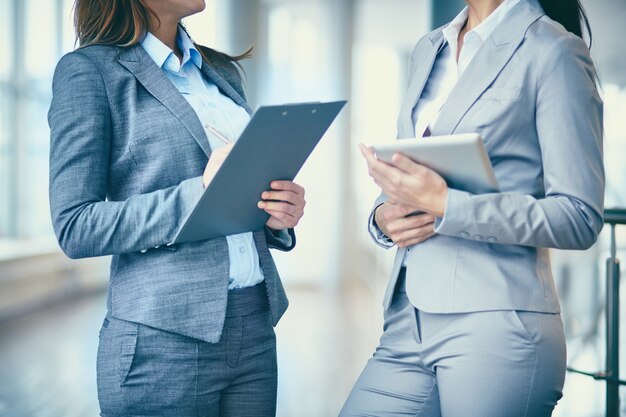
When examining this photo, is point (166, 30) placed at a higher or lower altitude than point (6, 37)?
lower

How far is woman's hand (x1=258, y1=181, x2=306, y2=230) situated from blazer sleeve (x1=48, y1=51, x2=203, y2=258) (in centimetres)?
14

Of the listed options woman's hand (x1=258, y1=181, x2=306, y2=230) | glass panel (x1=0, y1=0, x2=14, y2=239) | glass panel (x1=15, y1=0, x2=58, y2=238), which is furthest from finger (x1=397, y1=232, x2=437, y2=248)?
glass panel (x1=15, y1=0, x2=58, y2=238)

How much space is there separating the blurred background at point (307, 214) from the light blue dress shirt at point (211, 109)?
2.34m

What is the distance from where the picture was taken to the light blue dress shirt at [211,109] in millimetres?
1434

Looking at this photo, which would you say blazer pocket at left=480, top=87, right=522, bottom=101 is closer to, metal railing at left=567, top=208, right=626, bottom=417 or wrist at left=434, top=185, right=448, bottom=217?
wrist at left=434, top=185, right=448, bottom=217

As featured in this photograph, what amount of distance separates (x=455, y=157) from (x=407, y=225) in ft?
0.72

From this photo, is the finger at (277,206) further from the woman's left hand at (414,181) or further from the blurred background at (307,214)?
the blurred background at (307,214)

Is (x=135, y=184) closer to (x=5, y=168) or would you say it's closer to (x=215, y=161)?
(x=215, y=161)

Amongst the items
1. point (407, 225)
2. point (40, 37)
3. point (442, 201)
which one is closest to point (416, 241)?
point (407, 225)

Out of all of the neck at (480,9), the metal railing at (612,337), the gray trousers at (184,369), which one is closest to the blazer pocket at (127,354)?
the gray trousers at (184,369)

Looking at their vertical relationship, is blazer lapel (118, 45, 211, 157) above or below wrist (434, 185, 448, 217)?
above

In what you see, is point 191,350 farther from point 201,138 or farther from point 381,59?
point 381,59

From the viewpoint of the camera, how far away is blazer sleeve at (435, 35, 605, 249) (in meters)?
1.19

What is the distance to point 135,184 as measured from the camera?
135 centimetres
